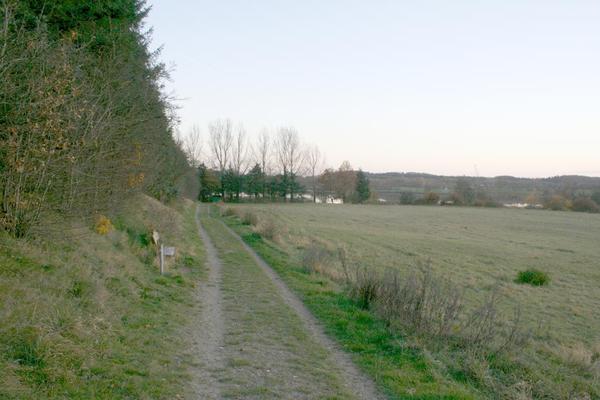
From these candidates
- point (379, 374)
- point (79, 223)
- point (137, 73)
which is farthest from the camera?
point (137, 73)

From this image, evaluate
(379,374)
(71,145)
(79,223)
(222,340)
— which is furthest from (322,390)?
(79,223)

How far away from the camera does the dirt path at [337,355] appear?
662cm

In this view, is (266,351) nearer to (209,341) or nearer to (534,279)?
(209,341)

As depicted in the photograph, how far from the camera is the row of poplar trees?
7.86 metres

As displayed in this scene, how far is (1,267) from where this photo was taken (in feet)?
25.8

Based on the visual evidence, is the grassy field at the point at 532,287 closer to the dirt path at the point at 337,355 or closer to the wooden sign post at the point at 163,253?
the dirt path at the point at 337,355

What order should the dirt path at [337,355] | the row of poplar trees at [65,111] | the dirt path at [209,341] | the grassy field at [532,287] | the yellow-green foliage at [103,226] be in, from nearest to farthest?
the dirt path at [209,341] < the dirt path at [337,355] < the row of poplar trees at [65,111] < the grassy field at [532,287] < the yellow-green foliage at [103,226]

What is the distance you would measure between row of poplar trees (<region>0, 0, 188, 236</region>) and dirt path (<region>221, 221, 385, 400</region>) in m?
5.33

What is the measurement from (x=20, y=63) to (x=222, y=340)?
224 inches

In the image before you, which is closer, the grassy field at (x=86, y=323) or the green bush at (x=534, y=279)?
the grassy field at (x=86, y=323)

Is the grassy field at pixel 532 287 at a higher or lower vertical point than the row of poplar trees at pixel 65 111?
lower

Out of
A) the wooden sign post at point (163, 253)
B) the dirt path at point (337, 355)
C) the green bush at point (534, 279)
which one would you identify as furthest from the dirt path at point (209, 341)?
the green bush at point (534, 279)

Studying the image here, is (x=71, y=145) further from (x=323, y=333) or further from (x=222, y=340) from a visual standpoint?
(x=323, y=333)

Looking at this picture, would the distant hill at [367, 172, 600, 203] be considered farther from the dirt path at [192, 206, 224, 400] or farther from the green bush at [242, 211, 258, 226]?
the dirt path at [192, 206, 224, 400]
